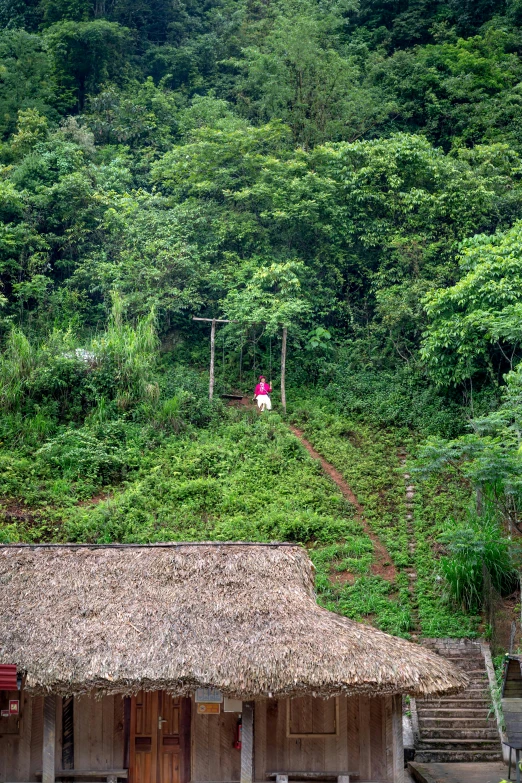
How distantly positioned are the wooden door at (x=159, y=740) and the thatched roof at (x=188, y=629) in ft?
4.94

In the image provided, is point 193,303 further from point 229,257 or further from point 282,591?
point 282,591

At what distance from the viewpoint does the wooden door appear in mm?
12414

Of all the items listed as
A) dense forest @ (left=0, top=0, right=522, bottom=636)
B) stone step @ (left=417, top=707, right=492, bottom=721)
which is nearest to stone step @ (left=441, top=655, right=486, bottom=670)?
dense forest @ (left=0, top=0, right=522, bottom=636)

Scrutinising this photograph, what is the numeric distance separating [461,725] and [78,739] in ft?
20.4

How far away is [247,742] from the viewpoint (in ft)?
38.8

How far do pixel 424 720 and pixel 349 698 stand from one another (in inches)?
112

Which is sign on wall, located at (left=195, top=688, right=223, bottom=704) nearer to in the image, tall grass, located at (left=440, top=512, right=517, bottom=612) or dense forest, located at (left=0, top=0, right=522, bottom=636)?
dense forest, located at (left=0, top=0, right=522, bottom=636)

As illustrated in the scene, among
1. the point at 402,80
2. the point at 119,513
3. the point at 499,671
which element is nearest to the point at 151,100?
the point at 402,80

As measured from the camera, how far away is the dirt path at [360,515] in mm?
18586

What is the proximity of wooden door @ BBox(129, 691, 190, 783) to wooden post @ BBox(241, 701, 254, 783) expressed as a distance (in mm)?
1019

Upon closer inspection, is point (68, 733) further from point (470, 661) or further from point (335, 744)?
point (470, 661)

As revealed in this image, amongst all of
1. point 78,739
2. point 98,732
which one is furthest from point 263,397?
point 78,739

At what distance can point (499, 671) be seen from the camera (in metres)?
15.1

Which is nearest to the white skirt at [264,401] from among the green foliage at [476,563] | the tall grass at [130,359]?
the tall grass at [130,359]
